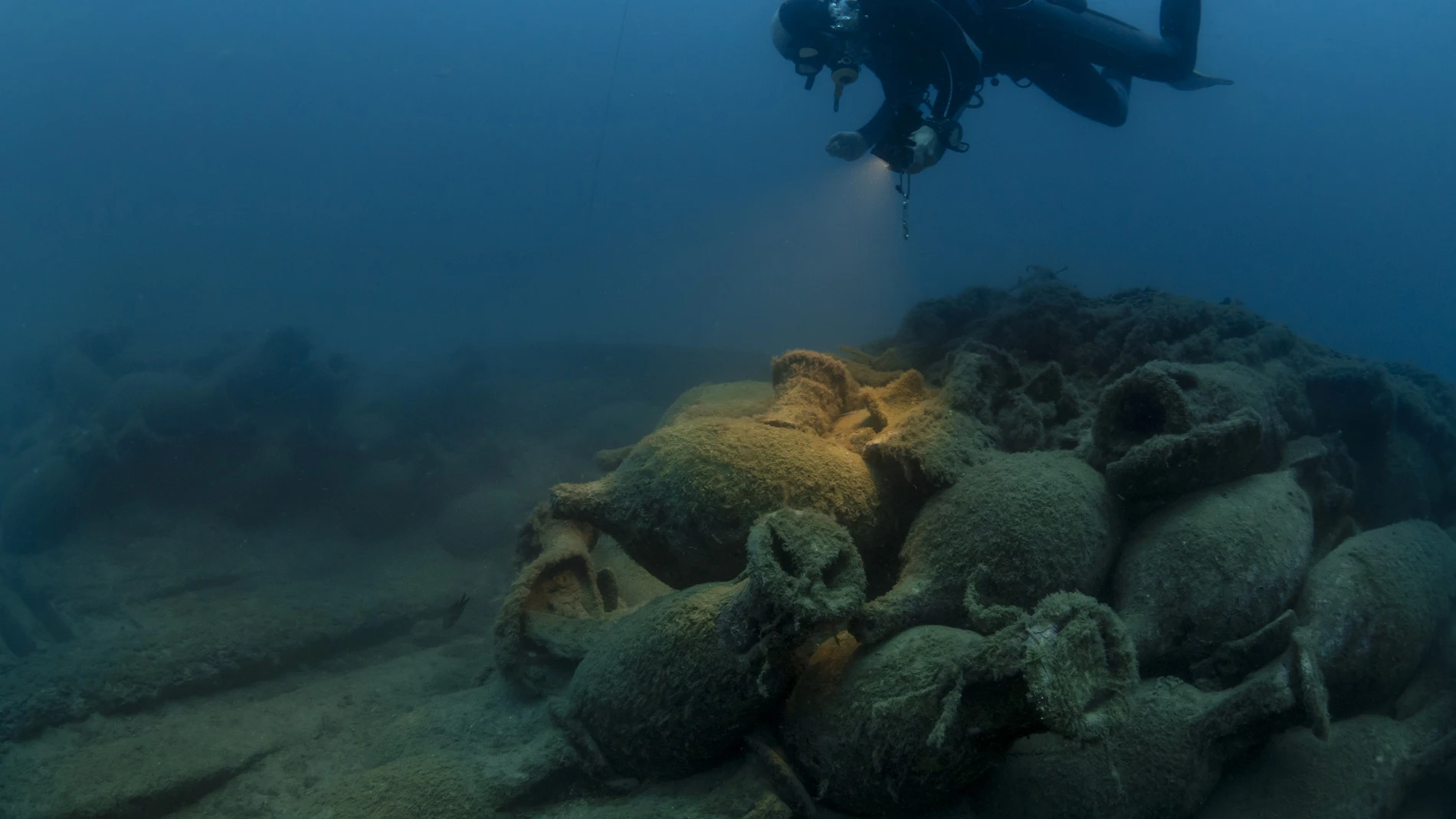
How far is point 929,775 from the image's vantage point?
2.62 m

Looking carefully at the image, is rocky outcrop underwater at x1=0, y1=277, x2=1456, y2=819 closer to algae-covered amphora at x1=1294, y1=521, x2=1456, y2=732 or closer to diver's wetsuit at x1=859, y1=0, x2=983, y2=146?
algae-covered amphora at x1=1294, y1=521, x2=1456, y2=732

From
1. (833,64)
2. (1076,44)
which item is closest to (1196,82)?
(1076,44)

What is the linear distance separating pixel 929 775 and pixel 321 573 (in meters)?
10.3

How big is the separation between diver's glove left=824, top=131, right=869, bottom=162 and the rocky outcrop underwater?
12.1 ft

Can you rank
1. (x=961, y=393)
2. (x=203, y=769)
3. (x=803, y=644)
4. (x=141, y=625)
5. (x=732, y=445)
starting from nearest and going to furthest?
(x=803, y=644) → (x=732, y=445) → (x=203, y=769) → (x=961, y=393) → (x=141, y=625)

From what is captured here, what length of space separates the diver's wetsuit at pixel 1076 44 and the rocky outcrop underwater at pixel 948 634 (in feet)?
21.4

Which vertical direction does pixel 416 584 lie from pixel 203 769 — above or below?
below

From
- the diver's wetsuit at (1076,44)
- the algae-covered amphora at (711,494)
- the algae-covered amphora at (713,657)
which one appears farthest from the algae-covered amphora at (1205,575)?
the diver's wetsuit at (1076,44)

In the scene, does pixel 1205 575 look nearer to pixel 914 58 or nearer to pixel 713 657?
pixel 713 657

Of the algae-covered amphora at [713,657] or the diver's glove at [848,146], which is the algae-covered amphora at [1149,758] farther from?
the diver's glove at [848,146]

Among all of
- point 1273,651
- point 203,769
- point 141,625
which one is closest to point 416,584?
point 141,625

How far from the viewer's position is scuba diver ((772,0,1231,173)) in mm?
8062

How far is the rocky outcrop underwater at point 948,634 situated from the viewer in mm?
2779

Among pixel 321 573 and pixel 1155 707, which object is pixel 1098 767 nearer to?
pixel 1155 707
